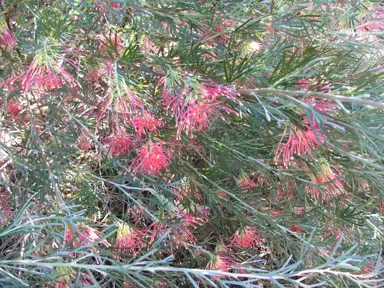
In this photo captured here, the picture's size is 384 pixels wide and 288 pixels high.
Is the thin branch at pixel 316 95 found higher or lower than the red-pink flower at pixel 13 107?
higher

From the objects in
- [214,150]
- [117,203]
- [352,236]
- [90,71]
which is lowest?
[117,203]

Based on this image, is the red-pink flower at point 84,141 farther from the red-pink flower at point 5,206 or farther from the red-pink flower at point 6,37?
the red-pink flower at point 6,37

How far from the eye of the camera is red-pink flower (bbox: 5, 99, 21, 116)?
1.69m

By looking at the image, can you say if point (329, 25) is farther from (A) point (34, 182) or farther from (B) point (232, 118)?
(A) point (34, 182)

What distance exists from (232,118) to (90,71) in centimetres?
60

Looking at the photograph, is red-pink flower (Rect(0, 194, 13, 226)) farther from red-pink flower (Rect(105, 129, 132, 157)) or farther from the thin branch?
the thin branch

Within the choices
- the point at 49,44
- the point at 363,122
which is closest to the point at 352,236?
the point at 363,122

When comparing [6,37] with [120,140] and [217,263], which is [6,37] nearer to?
[120,140]

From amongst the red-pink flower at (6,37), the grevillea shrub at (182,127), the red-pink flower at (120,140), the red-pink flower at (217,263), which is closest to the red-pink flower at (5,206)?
the grevillea shrub at (182,127)

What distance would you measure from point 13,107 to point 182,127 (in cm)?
88

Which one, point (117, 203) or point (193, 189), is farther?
point (117, 203)

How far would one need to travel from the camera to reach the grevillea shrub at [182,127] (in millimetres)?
1041

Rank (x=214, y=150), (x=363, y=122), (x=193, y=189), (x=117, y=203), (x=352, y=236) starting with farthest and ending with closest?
(x=117, y=203) → (x=352, y=236) → (x=193, y=189) → (x=214, y=150) → (x=363, y=122)

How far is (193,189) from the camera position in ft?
5.93
